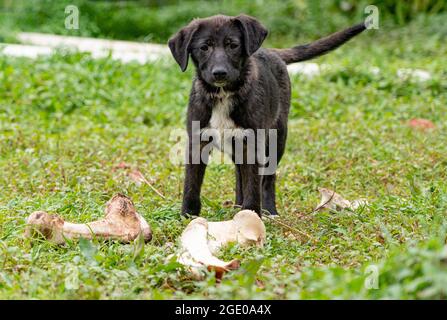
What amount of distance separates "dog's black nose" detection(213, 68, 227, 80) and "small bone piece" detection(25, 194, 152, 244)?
3.17ft

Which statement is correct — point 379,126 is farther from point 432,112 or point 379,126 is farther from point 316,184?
point 316,184

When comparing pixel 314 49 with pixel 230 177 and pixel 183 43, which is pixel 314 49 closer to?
pixel 230 177

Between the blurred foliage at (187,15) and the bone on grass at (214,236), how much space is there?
8.51 meters

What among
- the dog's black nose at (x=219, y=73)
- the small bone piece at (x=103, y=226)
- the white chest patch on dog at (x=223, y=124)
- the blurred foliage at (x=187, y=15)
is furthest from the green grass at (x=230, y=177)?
the blurred foliage at (x=187, y=15)

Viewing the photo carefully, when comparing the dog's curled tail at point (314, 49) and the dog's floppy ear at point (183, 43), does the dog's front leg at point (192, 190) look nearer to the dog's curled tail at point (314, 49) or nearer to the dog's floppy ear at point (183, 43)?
the dog's floppy ear at point (183, 43)

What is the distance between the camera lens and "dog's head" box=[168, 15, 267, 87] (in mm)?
5113

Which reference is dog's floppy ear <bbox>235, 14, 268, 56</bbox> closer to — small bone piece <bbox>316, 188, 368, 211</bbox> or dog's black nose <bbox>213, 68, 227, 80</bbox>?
dog's black nose <bbox>213, 68, 227, 80</bbox>

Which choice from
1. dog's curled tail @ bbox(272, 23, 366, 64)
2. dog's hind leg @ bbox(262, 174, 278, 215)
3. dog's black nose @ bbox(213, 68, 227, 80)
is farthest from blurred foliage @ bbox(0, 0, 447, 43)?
dog's black nose @ bbox(213, 68, 227, 80)

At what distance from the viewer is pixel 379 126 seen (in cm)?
811

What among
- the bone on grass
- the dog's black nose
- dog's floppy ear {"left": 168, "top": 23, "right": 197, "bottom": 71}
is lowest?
the bone on grass

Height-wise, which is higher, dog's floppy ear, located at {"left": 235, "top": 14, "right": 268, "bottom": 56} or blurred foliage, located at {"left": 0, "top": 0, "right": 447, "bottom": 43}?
blurred foliage, located at {"left": 0, "top": 0, "right": 447, "bottom": 43}

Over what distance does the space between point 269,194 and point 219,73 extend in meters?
1.27

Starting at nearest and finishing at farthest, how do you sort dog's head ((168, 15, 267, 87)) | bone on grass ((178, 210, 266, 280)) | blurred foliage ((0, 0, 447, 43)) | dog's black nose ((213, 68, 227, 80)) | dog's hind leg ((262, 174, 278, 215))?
bone on grass ((178, 210, 266, 280)), dog's black nose ((213, 68, 227, 80)), dog's head ((168, 15, 267, 87)), dog's hind leg ((262, 174, 278, 215)), blurred foliage ((0, 0, 447, 43))

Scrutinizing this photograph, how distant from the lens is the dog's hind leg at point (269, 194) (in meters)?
5.86
